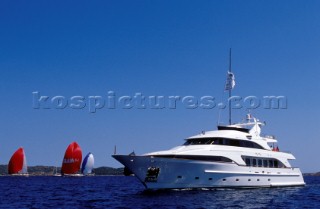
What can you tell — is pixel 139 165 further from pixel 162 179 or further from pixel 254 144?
pixel 254 144

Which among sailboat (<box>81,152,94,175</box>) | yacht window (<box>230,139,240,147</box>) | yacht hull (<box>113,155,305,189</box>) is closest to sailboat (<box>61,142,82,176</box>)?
sailboat (<box>81,152,94,175</box>)

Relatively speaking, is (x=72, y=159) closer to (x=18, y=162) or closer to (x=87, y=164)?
(x=87, y=164)

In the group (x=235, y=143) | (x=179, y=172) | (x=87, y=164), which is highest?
(x=235, y=143)

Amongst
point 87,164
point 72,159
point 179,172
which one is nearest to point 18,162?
point 72,159

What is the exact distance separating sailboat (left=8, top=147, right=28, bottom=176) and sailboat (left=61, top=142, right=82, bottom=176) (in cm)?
1075

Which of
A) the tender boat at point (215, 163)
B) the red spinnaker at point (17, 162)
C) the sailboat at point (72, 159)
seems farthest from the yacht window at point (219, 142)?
the red spinnaker at point (17, 162)

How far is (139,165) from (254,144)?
12.5 m

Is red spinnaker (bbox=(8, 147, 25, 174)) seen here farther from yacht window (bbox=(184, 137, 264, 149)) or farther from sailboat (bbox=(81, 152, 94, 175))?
yacht window (bbox=(184, 137, 264, 149))

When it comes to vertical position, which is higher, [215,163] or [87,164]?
[215,163]

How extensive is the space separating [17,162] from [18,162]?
0.24 meters

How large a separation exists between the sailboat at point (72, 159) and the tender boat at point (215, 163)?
2493 inches

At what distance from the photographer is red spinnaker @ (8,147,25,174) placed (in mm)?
96250

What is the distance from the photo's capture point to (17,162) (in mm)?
96875

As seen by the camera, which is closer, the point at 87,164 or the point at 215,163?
the point at 215,163
